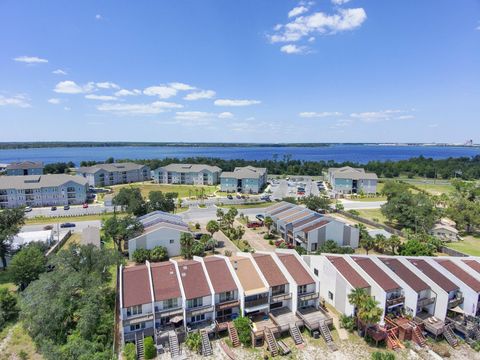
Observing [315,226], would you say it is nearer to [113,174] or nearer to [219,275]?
[219,275]

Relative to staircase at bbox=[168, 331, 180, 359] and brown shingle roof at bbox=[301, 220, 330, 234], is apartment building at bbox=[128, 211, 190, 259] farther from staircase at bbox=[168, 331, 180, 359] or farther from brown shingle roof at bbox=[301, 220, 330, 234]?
brown shingle roof at bbox=[301, 220, 330, 234]

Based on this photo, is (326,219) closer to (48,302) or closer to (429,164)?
(48,302)

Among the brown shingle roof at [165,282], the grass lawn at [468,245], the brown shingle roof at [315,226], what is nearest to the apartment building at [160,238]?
the brown shingle roof at [165,282]

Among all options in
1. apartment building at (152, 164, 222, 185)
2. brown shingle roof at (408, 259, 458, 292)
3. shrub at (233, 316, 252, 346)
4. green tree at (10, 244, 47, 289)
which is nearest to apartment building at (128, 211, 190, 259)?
green tree at (10, 244, 47, 289)

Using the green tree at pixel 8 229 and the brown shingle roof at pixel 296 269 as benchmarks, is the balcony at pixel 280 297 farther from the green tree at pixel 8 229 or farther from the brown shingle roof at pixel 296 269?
the green tree at pixel 8 229

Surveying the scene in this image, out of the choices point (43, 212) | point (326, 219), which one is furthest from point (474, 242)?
point (43, 212)
